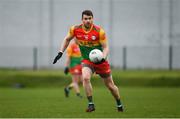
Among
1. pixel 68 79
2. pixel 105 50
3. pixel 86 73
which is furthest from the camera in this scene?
pixel 68 79

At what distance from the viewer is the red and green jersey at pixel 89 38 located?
16312 millimetres

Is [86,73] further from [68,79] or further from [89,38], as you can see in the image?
[68,79]

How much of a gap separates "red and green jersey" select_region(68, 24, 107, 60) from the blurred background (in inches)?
916

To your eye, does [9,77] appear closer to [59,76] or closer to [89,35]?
[59,76]

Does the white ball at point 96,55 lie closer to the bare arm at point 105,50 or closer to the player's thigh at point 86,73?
the bare arm at point 105,50

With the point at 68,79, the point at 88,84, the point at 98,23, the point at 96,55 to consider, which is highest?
the point at 98,23

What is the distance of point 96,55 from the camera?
15.9 m

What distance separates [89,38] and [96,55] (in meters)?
0.62


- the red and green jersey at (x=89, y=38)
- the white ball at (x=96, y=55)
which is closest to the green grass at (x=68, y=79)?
the red and green jersey at (x=89, y=38)

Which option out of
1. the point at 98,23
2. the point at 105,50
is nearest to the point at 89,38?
the point at 105,50

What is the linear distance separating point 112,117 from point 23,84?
19.1m

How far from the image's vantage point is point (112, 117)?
14.7m

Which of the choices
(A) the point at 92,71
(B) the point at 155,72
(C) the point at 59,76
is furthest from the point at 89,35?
(B) the point at 155,72

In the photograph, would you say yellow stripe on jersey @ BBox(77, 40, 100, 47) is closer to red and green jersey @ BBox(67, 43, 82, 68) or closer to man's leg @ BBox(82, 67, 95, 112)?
man's leg @ BBox(82, 67, 95, 112)
